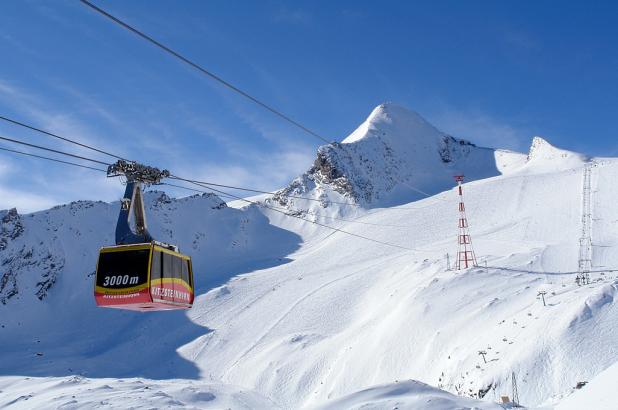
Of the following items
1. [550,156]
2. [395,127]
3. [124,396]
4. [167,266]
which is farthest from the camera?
[395,127]

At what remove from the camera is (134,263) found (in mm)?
14547

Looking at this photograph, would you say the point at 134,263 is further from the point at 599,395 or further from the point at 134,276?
the point at 599,395

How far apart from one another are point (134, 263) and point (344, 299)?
3380 cm

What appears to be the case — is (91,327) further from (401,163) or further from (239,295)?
(401,163)

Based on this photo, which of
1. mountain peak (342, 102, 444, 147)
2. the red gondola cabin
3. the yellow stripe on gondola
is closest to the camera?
the red gondola cabin

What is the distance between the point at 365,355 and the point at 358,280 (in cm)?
1686

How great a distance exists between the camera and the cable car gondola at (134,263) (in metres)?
14.2

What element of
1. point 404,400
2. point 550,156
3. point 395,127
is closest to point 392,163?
point 395,127

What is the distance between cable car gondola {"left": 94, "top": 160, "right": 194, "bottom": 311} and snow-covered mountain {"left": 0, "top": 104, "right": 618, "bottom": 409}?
701 centimetres

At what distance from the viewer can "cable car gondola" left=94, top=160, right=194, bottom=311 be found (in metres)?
14.2

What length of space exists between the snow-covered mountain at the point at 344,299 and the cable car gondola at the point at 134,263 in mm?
7009

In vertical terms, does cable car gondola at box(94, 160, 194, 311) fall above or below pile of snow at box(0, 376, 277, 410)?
above

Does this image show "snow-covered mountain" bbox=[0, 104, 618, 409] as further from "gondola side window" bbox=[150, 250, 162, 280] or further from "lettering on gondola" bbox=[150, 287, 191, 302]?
"gondola side window" bbox=[150, 250, 162, 280]

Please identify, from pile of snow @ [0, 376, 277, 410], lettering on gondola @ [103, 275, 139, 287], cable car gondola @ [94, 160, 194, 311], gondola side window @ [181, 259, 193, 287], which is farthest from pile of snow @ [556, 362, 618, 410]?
pile of snow @ [0, 376, 277, 410]
